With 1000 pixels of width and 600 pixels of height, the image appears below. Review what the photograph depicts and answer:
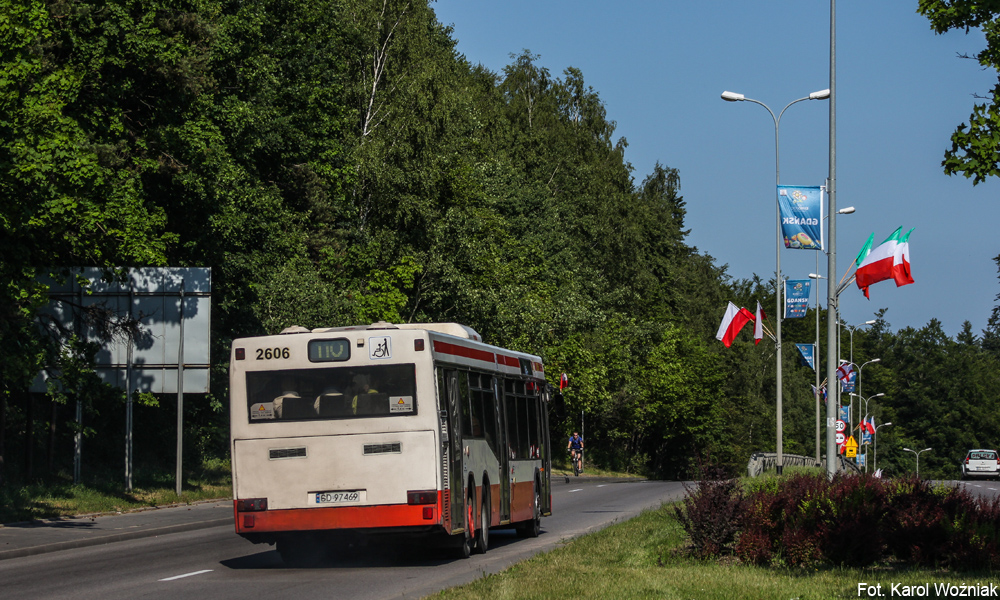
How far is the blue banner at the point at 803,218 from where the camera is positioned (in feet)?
89.5

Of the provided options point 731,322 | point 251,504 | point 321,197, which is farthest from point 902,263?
point 321,197

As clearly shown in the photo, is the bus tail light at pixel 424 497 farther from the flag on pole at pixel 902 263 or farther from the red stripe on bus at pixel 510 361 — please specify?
the flag on pole at pixel 902 263

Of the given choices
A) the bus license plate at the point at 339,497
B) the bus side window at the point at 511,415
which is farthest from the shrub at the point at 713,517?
the bus side window at the point at 511,415

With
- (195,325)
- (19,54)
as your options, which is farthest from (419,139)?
(19,54)

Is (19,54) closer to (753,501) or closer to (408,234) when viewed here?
(753,501)

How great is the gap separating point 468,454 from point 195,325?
46.1 ft

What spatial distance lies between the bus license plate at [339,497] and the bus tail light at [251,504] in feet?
2.09

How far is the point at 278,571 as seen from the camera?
1516 cm

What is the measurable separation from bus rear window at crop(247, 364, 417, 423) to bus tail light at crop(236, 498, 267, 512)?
1010 millimetres

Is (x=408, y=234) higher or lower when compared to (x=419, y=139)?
lower

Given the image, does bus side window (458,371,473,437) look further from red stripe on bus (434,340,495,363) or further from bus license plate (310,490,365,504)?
bus license plate (310,490,365,504)

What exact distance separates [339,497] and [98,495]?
45.6ft

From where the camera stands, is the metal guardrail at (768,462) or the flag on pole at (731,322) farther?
the flag on pole at (731,322)

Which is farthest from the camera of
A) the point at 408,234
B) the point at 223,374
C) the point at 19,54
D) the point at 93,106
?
the point at 408,234
